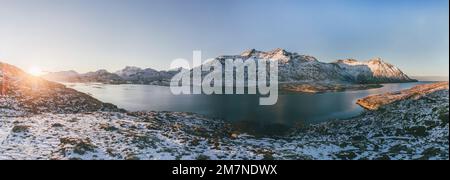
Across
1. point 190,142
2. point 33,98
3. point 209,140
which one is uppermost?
point 33,98

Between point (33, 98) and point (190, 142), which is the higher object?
point (33, 98)

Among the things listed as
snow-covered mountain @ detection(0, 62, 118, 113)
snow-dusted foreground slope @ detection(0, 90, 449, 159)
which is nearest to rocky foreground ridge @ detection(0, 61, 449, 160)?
snow-dusted foreground slope @ detection(0, 90, 449, 159)

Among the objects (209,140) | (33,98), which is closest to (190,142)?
(209,140)

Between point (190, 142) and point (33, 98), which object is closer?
point (190, 142)

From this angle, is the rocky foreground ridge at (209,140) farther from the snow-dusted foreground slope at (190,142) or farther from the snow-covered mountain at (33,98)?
the snow-covered mountain at (33,98)

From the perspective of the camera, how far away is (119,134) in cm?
2633

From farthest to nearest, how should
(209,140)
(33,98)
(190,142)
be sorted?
(33,98) → (209,140) → (190,142)

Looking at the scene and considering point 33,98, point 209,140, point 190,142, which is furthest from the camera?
point 33,98

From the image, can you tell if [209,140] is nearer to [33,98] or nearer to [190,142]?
[190,142]

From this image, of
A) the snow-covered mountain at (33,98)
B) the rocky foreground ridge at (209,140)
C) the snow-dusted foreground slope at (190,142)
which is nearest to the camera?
the snow-dusted foreground slope at (190,142)

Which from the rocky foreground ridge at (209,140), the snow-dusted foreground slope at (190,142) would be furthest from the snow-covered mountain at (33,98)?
the snow-dusted foreground slope at (190,142)
